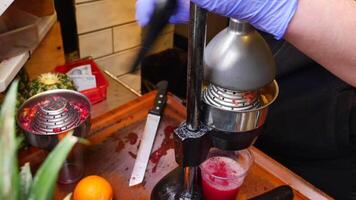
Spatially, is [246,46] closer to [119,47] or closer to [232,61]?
[232,61]

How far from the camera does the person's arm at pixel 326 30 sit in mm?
430

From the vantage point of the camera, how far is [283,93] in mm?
938

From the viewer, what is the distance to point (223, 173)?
0.64 m

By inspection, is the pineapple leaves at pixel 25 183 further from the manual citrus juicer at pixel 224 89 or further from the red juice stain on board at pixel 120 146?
the red juice stain on board at pixel 120 146

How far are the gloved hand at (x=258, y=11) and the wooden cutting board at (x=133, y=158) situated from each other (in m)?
0.35

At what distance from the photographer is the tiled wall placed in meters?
1.16

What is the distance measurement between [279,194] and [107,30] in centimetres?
86

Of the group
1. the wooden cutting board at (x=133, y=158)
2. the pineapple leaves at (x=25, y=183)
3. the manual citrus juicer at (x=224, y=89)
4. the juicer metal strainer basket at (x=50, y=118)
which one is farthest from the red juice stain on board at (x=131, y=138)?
the pineapple leaves at (x=25, y=183)

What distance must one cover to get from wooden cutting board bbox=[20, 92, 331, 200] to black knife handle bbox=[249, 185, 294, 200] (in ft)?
0.14

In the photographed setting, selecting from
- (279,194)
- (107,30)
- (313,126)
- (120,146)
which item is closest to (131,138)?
(120,146)

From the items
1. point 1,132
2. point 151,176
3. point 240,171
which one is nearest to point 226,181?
point 240,171

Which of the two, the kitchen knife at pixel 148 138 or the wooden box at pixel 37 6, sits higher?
the wooden box at pixel 37 6

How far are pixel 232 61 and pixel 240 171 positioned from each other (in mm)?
269

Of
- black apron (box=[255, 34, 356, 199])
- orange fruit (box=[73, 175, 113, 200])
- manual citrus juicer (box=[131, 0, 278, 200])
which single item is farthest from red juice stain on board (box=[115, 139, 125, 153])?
black apron (box=[255, 34, 356, 199])
